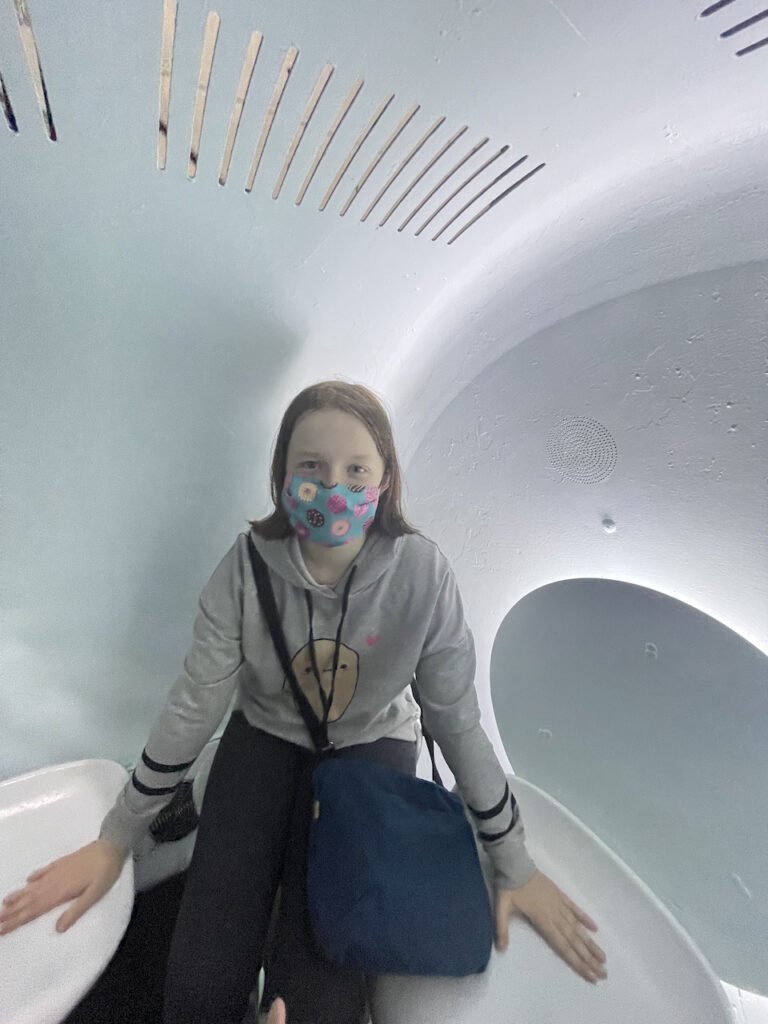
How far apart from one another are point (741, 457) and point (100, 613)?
30.1 inches

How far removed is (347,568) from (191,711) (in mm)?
223

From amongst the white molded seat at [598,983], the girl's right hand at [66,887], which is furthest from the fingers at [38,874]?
the white molded seat at [598,983]

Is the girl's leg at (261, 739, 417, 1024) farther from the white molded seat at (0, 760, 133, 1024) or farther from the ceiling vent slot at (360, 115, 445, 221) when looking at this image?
the ceiling vent slot at (360, 115, 445, 221)

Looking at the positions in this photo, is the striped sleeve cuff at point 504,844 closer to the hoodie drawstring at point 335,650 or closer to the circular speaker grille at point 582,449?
the hoodie drawstring at point 335,650

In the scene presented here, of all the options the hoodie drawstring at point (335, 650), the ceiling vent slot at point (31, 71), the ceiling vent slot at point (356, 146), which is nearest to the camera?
the ceiling vent slot at point (31, 71)

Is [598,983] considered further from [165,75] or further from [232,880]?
[165,75]

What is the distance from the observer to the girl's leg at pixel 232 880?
448 millimetres

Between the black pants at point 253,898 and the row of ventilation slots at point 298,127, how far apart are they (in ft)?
1.95

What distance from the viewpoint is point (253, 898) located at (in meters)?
0.48

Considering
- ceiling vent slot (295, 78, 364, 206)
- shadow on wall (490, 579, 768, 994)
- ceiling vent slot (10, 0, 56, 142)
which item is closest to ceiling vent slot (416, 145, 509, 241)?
ceiling vent slot (295, 78, 364, 206)

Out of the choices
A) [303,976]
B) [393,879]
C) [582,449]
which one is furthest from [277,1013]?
[582,449]

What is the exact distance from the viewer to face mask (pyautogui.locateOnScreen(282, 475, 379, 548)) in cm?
44

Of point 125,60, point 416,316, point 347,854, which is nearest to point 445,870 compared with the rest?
point 347,854

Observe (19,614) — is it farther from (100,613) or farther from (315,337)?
(315,337)
